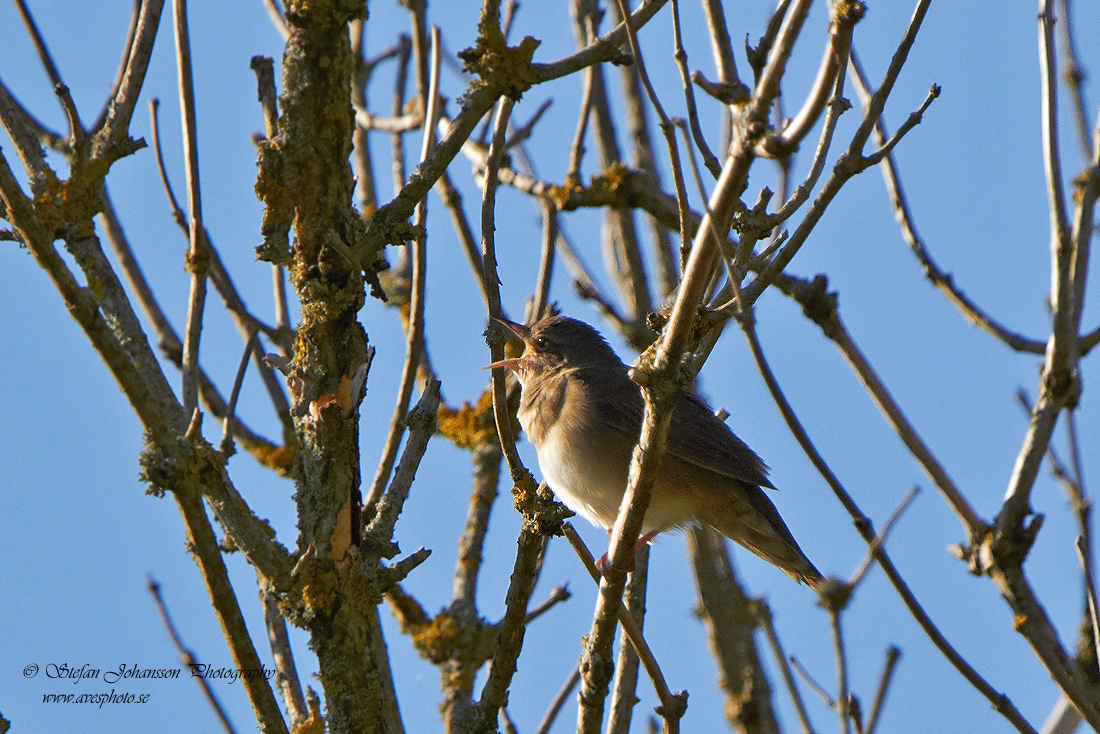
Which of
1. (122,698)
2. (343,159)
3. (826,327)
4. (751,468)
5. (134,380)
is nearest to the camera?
(134,380)

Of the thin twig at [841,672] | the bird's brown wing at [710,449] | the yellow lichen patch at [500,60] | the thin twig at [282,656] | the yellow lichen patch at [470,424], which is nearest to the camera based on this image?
the thin twig at [841,672]

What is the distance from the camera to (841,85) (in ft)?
8.09

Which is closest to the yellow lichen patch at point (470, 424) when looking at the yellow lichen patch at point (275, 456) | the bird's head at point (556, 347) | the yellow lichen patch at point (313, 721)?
the bird's head at point (556, 347)

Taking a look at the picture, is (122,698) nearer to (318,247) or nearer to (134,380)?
(134,380)

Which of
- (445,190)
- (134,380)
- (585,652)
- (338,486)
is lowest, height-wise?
(585,652)

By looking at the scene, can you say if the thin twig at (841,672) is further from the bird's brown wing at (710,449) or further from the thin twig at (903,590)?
the bird's brown wing at (710,449)

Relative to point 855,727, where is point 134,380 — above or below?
above

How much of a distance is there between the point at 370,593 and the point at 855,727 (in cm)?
156

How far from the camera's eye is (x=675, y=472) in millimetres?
5172

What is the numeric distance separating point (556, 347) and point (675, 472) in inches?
45.1

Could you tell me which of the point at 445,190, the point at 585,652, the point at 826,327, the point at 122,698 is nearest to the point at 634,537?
the point at 585,652

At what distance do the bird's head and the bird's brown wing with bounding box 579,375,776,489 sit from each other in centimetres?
43

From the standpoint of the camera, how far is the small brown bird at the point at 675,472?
A: 5.16 metres

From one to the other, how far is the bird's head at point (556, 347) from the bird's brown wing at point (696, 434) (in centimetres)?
43
